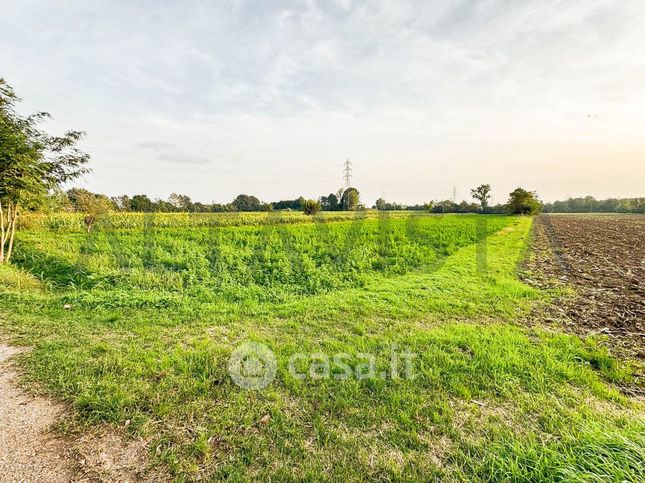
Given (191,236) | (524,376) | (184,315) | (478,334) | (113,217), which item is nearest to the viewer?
(524,376)

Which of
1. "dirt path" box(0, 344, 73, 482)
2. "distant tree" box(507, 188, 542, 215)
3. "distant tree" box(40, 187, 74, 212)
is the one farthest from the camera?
"distant tree" box(507, 188, 542, 215)

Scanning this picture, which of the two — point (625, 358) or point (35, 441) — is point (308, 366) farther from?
point (625, 358)

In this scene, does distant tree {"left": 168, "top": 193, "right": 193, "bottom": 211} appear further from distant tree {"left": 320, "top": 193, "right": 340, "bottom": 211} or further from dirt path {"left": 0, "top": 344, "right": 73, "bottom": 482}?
dirt path {"left": 0, "top": 344, "right": 73, "bottom": 482}

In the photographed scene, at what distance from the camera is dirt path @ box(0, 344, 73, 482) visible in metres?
2.35

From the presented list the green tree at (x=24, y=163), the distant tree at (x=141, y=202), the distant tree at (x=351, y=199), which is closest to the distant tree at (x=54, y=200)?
the green tree at (x=24, y=163)

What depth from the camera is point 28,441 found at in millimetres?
2656

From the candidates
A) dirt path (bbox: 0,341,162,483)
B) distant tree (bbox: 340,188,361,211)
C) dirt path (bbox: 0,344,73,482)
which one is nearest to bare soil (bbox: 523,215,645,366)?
dirt path (bbox: 0,341,162,483)

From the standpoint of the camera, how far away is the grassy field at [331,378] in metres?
2.54

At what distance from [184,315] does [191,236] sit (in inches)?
442

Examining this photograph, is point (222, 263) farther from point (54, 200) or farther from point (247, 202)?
point (247, 202)

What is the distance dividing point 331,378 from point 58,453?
2870 mm

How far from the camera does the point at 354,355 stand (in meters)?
4.37

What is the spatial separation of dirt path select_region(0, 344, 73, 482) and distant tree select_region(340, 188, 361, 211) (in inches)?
2745

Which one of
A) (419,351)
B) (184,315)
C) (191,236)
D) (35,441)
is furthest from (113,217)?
(419,351)
